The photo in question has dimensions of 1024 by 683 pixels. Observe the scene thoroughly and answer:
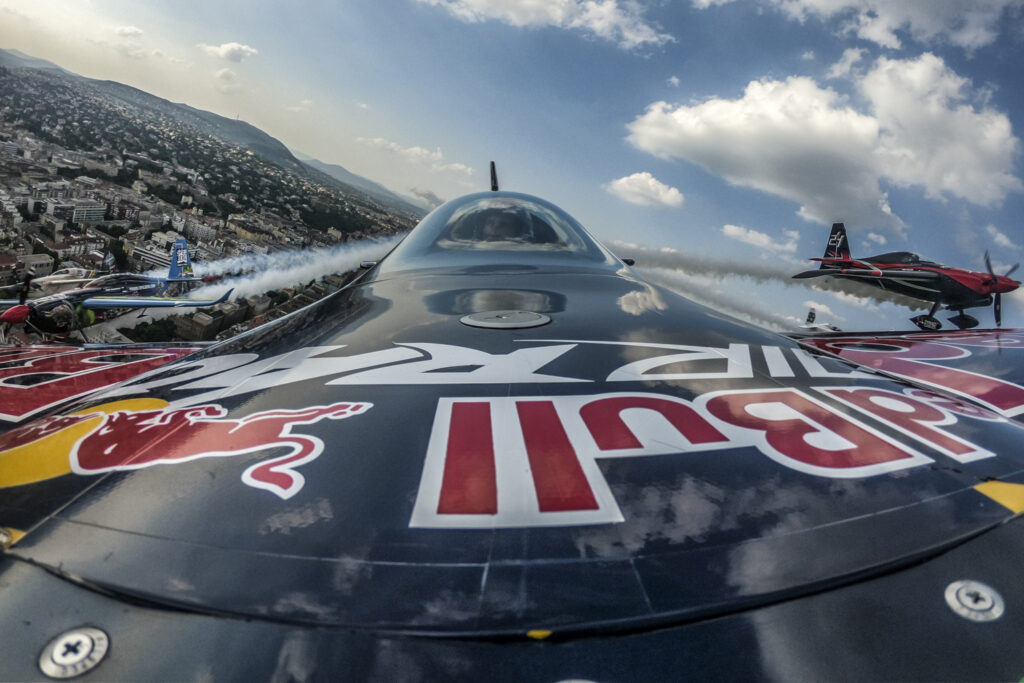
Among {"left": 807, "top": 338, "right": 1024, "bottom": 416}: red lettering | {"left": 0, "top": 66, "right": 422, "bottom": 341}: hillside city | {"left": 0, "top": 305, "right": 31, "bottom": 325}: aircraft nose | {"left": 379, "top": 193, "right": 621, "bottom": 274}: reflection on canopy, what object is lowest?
{"left": 0, "top": 305, "right": 31, "bottom": 325}: aircraft nose

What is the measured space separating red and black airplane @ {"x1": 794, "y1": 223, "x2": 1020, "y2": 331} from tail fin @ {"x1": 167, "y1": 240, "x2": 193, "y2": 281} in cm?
4382

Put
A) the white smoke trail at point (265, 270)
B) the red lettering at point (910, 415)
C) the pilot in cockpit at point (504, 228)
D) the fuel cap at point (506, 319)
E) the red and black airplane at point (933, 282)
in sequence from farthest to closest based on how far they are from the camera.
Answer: the white smoke trail at point (265, 270)
the red and black airplane at point (933, 282)
the pilot in cockpit at point (504, 228)
the fuel cap at point (506, 319)
the red lettering at point (910, 415)

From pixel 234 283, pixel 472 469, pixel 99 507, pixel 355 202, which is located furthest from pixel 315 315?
pixel 355 202

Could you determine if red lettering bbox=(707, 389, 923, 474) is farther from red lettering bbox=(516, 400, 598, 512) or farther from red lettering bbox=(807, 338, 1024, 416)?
red lettering bbox=(807, 338, 1024, 416)

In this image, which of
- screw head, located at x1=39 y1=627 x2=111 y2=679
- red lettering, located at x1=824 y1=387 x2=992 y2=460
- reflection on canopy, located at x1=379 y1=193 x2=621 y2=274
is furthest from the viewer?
reflection on canopy, located at x1=379 y1=193 x2=621 y2=274

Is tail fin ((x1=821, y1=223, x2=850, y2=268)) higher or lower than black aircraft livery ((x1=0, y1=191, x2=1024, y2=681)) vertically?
higher

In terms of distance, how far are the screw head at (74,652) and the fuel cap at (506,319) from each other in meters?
1.52

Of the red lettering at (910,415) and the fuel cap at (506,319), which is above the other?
the fuel cap at (506,319)

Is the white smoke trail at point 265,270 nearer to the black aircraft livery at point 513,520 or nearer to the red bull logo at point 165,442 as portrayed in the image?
the red bull logo at point 165,442

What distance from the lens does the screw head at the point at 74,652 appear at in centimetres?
69

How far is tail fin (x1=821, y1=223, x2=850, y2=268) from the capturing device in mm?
35844

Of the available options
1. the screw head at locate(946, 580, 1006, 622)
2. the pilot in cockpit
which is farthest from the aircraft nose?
the screw head at locate(946, 580, 1006, 622)

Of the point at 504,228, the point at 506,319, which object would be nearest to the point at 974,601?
the point at 506,319

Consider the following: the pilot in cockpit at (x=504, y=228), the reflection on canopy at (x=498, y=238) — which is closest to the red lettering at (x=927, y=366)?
the reflection on canopy at (x=498, y=238)
